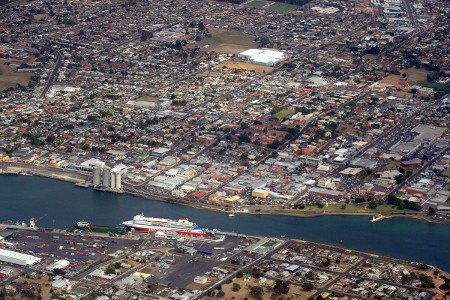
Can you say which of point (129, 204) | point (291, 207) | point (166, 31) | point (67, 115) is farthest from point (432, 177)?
point (166, 31)

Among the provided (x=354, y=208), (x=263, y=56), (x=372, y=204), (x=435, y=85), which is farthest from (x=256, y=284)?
(x=263, y=56)

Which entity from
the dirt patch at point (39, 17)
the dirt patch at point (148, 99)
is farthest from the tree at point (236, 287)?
the dirt patch at point (39, 17)

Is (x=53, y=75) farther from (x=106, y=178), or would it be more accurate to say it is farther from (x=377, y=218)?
(x=377, y=218)

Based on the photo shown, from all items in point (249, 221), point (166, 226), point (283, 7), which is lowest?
point (283, 7)

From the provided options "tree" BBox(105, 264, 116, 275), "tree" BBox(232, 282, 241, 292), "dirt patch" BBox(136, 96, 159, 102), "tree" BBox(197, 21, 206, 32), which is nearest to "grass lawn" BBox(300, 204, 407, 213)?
"tree" BBox(232, 282, 241, 292)

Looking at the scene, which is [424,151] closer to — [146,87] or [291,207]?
[291,207]

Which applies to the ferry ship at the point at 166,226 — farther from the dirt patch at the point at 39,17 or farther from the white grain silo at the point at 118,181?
the dirt patch at the point at 39,17

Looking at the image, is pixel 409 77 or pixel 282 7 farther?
pixel 282 7
